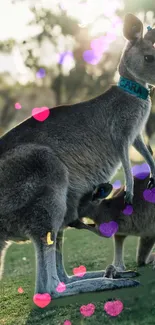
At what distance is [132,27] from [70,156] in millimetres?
1172

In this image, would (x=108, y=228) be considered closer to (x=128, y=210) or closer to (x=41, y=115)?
(x=128, y=210)

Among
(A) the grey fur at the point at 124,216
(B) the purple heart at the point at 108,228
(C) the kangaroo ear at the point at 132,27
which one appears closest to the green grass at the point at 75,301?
(A) the grey fur at the point at 124,216

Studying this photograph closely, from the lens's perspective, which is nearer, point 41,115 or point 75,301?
point 75,301

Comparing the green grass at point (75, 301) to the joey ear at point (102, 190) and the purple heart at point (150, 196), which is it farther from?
the joey ear at point (102, 190)

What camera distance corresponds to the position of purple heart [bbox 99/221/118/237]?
4.59 meters

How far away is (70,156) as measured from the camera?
4.11 metres

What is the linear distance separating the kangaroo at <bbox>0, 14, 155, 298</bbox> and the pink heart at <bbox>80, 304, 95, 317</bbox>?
146 mm

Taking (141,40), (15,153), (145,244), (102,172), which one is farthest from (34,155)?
(145,244)

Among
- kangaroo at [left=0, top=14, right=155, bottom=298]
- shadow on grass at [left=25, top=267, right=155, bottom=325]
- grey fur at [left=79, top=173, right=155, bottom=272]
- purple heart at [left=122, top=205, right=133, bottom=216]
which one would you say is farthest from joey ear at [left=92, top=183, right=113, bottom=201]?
shadow on grass at [left=25, top=267, right=155, bottom=325]

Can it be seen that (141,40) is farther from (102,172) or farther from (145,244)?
(145,244)

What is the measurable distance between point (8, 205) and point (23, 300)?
0.87 metres

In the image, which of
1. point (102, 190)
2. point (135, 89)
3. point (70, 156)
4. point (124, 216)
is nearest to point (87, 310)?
point (102, 190)

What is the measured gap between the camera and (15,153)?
156 inches

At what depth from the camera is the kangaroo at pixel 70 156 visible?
3.73 meters
